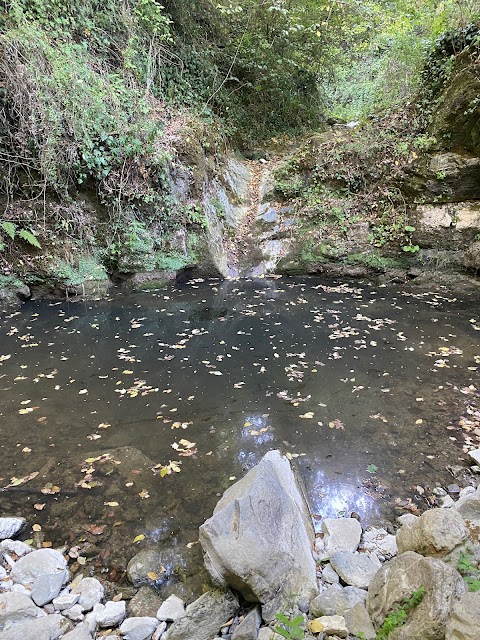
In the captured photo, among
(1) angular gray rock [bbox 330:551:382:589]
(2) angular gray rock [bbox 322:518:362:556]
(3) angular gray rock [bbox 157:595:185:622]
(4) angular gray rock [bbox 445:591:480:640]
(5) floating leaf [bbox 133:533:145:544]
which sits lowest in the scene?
(5) floating leaf [bbox 133:533:145:544]

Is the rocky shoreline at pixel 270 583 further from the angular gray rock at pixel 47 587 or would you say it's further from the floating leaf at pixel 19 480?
the floating leaf at pixel 19 480

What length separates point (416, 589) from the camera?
1.54m

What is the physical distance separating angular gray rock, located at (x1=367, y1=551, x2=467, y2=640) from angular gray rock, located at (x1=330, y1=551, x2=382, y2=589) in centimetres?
33

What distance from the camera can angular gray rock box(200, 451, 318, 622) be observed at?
1.95m

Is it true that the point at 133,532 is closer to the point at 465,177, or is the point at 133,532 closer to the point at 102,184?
the point at 102,184

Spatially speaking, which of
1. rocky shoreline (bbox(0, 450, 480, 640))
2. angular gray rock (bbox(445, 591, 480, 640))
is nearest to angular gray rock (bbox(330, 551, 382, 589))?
rocky shoreline (bbox(0, 450, 480, 640))

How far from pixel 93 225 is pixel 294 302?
4642mm

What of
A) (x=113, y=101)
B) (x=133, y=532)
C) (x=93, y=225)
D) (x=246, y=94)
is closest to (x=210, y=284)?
(x=93, y=225)

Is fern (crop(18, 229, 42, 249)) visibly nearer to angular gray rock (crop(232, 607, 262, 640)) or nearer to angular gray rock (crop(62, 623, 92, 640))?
angular gray rock (crop(62, 623, 92, 640))

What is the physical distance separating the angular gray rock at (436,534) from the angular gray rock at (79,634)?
5.29 feet

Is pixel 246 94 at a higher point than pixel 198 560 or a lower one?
higher

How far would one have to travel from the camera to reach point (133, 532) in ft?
8.59

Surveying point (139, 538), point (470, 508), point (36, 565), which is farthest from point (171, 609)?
point (470, 508)

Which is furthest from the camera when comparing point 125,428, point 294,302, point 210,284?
point 210,284
